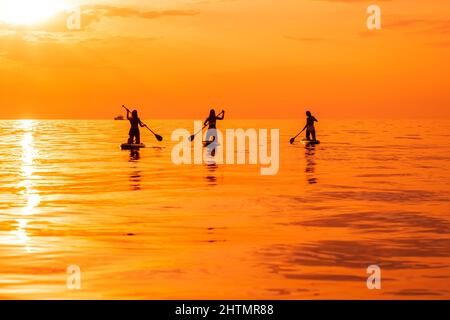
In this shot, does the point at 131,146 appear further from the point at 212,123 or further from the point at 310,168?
the point at 310,168

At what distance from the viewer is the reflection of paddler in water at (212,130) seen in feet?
135

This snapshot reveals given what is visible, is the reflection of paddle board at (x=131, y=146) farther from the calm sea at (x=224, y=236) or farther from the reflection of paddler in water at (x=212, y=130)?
the calm sea at (x=224, y=236)

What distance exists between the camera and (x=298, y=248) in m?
12.1

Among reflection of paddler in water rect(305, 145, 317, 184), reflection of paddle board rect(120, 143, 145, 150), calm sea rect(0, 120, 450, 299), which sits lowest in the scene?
calm sea rect(0, 120, 450, 299)

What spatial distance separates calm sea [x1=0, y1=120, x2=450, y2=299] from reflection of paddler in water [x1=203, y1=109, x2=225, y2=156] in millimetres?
16046

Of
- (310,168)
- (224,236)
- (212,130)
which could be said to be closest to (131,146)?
(212,130)

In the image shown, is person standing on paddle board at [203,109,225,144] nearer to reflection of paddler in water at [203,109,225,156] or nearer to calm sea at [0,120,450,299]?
reflection of paddler in water at [203,109,225,156]

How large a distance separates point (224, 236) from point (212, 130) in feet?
98.1

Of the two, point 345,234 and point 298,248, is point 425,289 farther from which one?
point 345,234

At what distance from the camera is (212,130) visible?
42938 millimetres

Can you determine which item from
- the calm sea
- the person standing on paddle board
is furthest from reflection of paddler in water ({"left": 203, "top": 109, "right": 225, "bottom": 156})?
the calm sea

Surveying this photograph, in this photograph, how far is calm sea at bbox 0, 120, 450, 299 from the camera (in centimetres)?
967

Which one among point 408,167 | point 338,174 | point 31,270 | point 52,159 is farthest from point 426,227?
point 52,159

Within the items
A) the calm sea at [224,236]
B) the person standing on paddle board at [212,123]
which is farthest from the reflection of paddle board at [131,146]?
the calm sea at [224,236]
